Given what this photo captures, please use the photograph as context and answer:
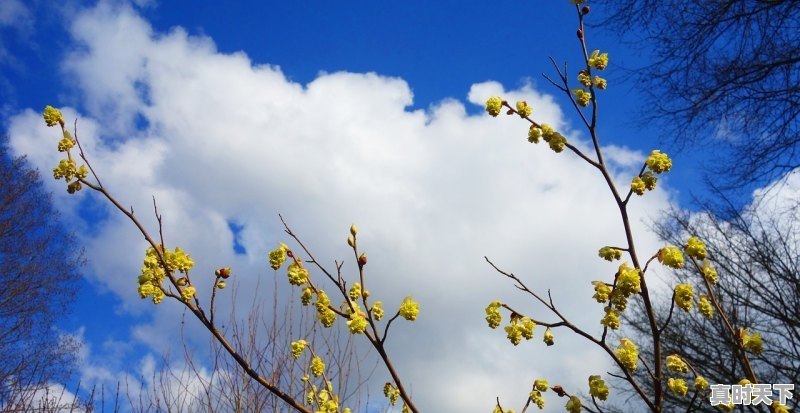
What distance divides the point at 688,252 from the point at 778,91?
4705mm

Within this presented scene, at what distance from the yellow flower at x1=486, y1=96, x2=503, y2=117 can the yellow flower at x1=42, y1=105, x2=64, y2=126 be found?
1.49 metres

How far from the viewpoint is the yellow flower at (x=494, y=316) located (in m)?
1.87

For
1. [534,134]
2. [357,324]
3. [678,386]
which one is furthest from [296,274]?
[678,386]

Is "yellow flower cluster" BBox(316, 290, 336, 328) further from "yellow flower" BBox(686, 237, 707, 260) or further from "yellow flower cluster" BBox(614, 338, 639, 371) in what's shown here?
"yellow flower" BBox(686, 237, 707, 260)

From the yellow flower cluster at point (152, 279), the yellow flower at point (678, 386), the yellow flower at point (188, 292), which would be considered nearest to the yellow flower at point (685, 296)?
the yellow flower at point (678, 386)

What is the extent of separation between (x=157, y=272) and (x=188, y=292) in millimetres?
121

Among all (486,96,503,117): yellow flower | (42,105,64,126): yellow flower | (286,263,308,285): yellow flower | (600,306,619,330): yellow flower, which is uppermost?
(486,96,503,117): yellow flower

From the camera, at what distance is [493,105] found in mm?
2230

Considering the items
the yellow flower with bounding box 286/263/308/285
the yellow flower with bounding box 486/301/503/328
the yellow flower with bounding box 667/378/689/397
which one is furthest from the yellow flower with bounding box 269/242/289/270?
the yellow flower with bounding box 667/378/689/397

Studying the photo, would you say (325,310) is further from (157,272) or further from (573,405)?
(573,405)

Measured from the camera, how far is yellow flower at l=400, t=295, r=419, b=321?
5.89 ft

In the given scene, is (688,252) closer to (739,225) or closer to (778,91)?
(778,91)

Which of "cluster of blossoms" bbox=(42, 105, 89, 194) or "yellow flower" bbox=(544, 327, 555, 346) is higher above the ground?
"cluster of blossoms" bbox=(42, 105, 89, 194)

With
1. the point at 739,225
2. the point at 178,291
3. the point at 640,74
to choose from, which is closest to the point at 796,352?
the point at 739,225
